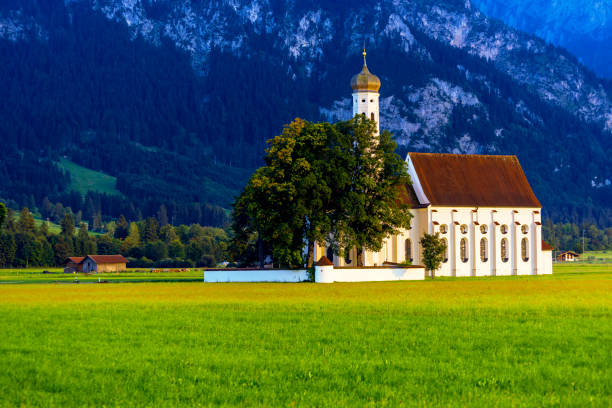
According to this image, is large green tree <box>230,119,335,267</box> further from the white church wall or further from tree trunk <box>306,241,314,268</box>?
the white church wall

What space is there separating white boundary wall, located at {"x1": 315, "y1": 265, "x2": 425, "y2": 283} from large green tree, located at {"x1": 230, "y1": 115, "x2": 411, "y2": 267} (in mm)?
2540

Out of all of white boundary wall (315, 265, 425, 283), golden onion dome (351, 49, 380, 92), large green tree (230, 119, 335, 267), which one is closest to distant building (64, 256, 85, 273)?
golden onion dome (351, 49, 380, 92)

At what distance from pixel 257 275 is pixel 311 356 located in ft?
206

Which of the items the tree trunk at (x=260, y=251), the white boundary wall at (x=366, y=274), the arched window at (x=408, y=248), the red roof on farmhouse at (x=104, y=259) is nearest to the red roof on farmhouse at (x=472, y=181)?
the arched window at (x=408, y=248)

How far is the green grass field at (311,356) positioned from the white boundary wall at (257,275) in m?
41.4

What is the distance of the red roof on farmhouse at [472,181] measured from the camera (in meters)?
108

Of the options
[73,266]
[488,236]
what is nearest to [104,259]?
[73,266]

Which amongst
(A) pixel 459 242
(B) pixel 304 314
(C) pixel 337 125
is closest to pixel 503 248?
(A) pixel 459 242

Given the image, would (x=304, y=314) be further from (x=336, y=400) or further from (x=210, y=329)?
(x=336, y=400)

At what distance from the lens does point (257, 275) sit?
299ft

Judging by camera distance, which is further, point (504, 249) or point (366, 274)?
point (504, 249)

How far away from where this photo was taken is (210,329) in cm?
3684

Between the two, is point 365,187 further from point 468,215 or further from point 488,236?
point 488,236

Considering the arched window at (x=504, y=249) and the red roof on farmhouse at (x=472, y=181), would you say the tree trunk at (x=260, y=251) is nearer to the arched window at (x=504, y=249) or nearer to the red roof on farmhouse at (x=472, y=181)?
the red roof on farmhouse at (x=472, y=181)
